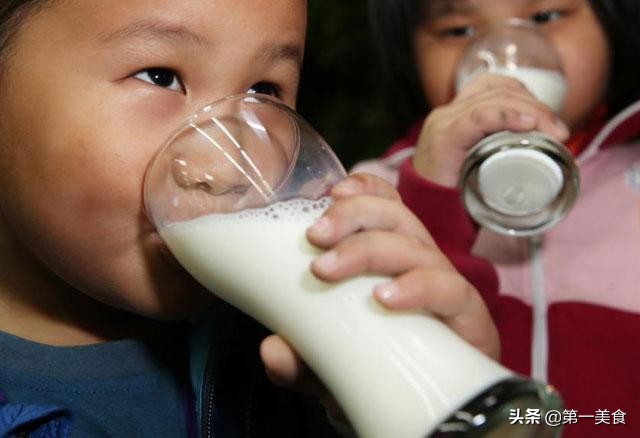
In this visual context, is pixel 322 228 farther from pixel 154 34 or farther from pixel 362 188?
pixel 154 34

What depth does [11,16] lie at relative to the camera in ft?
2.98

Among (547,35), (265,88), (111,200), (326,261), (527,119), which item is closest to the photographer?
(326,261)

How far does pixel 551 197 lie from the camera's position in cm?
106

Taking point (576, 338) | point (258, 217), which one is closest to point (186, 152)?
point (258, 217)

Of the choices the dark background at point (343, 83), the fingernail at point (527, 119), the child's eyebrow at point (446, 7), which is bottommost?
the dark background at point (343, 83)

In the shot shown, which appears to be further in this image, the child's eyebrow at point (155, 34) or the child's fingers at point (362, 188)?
the child's eyebrow at point (155, 34)

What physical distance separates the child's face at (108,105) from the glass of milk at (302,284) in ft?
0.19

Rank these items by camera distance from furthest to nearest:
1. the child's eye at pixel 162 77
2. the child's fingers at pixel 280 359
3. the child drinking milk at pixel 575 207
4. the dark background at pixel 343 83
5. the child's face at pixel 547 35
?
1. the dark background at pixel 343 83
2. the child's face at pixel 547 35
3. the child drinking milk at pixel 575 207
4. the child's eye at pixel 162 77
5. the child's fingers at pixel 280 359

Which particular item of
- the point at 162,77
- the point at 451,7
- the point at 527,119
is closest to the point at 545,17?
the point at 451,7

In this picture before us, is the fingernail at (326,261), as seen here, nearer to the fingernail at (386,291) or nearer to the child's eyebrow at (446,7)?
the fingernail at (386,291)

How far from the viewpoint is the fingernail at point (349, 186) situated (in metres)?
0.75

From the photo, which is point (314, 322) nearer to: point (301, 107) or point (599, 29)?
point (599, 29)

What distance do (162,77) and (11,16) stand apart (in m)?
0.17

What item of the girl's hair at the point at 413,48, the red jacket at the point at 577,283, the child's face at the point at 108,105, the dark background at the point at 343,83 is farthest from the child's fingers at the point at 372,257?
the dark background at the point at 343,83
